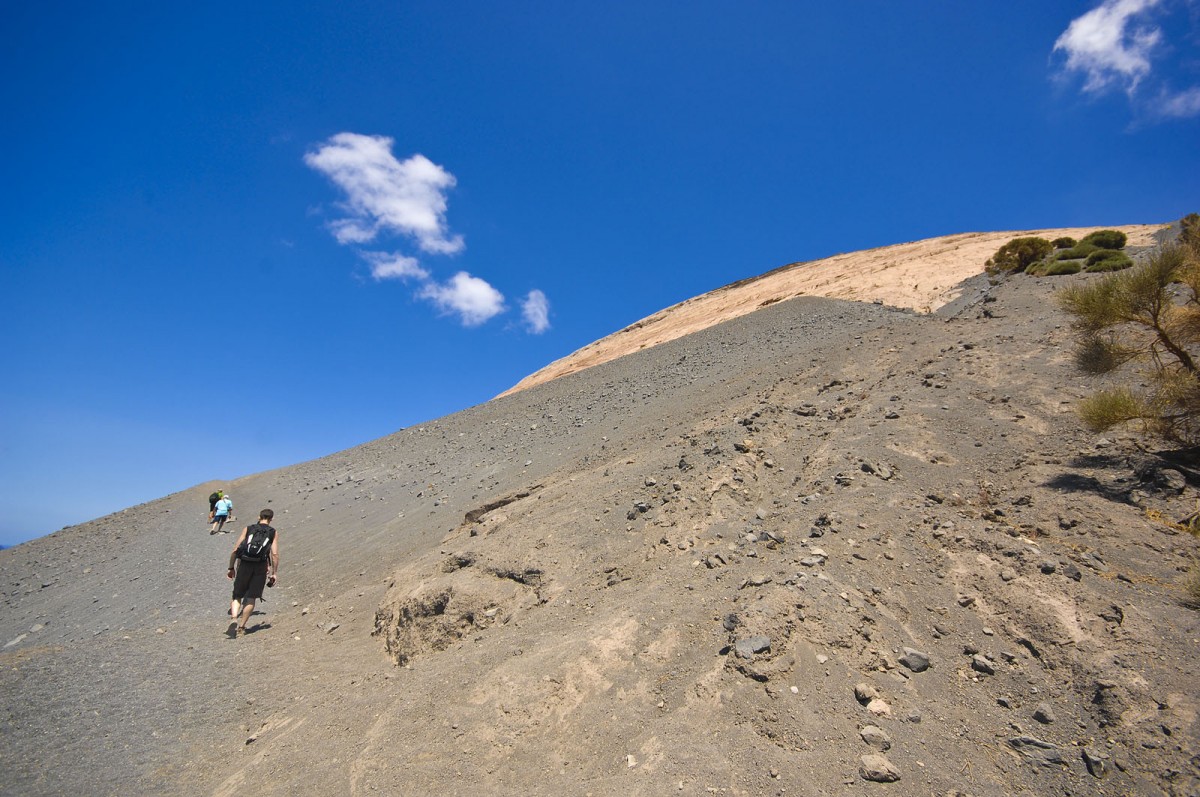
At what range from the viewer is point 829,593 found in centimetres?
519

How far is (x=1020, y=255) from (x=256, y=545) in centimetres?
2716

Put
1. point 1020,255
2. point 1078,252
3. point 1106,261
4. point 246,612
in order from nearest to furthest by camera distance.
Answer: point 246,612 → point 1106,261 → point 1078,252 → point 1020,255

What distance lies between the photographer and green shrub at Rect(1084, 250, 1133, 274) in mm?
15956

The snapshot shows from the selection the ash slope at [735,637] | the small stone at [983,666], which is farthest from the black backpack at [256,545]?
the small stone at [983,666]

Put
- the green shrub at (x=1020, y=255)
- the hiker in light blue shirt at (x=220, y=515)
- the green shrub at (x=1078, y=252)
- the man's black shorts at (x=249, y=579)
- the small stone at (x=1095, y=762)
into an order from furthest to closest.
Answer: the green shrub at (x=1020, y=255), the green shrub at (x=1078, y=252), the hiker in light blue shirt at (x=220, y=515), the man's black shorts at (x=249, y=579), the small stone at (x=1095, y=762)

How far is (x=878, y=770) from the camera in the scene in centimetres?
362

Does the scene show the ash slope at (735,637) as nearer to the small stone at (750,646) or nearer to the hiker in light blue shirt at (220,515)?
the small stone at (750,646)

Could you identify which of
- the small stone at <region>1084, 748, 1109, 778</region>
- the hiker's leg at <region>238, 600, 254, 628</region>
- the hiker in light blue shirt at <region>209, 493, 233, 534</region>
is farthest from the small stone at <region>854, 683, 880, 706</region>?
the hiker in light blue shirt at <region>209, 493, 233, 534</region>

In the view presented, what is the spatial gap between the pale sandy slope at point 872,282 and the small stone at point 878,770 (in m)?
20.7

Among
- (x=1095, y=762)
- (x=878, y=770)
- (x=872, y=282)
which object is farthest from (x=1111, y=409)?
(x=872, y=282)

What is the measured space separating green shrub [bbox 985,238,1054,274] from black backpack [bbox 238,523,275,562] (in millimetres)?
26144

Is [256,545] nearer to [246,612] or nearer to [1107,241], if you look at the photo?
[246,612]

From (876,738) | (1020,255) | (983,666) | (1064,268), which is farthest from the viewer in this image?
(1020,255)

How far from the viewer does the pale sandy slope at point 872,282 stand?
2398 cm
